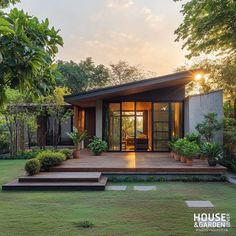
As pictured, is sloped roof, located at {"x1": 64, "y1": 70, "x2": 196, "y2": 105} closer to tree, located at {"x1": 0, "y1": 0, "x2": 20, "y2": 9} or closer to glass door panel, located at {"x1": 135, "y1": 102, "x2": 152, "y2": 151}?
glass door panel, located at {"x1": 135, "y1": 102, "x2": 152, "y2": 151}

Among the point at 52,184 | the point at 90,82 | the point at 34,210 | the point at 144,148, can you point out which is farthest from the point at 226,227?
the point at 90,82

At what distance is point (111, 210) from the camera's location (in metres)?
5.83

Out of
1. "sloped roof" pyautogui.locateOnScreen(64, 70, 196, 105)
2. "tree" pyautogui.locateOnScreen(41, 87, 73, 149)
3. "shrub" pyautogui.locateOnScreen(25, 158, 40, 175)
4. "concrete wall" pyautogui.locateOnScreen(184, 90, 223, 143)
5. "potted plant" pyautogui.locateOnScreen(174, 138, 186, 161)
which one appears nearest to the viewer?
"shrub" pyautogui.locateOnScreen(25, 158, 40, 175)

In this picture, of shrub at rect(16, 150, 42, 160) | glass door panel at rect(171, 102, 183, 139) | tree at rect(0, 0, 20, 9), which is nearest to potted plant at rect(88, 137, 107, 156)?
glass door panel at rect(171, 102, 183, 139)

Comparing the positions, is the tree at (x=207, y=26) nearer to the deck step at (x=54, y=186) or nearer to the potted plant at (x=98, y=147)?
the potted plant at (x=98, y=147)

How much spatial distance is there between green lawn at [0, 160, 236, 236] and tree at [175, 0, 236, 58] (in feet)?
19.4

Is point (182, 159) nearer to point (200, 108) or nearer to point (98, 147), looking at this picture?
point (200, 108)

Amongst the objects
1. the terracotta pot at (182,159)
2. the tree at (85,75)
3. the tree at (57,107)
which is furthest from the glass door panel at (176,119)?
the tree at (85,75)

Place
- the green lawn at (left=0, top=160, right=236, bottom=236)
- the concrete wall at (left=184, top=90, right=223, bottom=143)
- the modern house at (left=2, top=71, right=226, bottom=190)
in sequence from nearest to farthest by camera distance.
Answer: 1. the green lawn at (left=0, top=160, right=236, bottom=236)
2. the concrete wall at (left=184, top=90, right=223, bottom=143)
3. the modern house at (left=2, top=71, right=226, bottom=190)

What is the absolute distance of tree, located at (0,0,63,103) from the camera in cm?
198

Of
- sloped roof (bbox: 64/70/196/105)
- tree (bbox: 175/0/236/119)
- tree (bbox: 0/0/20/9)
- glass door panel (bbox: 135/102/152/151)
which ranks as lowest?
glass door panel (bbox: 135/102/152/151)

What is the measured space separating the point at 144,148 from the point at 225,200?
8690 mm

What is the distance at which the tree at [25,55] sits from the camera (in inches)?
78.0

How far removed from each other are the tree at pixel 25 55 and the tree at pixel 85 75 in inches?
1154
